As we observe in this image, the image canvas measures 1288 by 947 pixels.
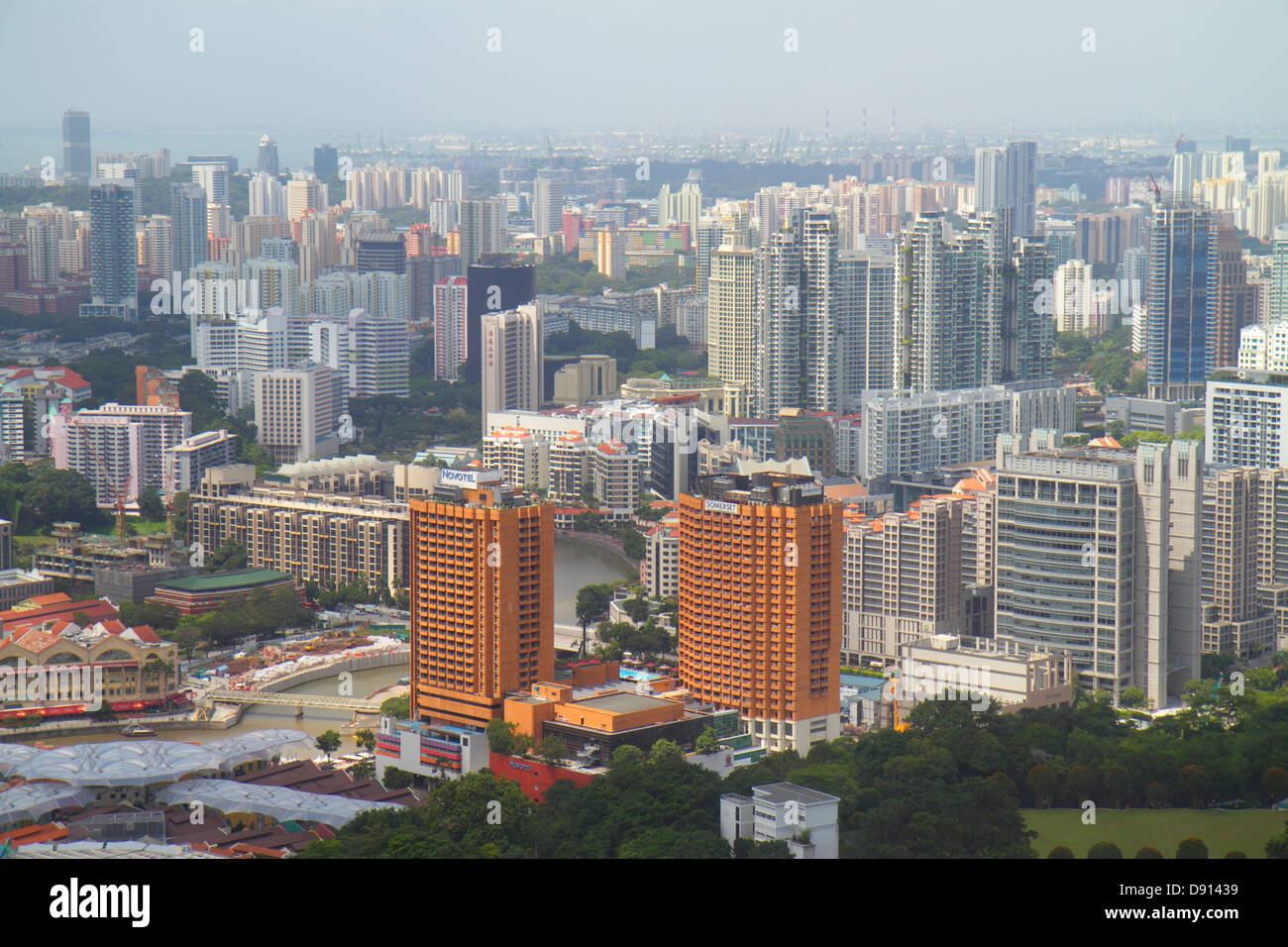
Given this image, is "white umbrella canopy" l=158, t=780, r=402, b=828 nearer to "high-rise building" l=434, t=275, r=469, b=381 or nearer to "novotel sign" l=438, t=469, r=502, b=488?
"novotel sign" l=438, t=469, r=502, b=488

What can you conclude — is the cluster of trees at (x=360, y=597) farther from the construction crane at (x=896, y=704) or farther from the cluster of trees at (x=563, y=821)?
the cluster of trees at (x=563, y=821)

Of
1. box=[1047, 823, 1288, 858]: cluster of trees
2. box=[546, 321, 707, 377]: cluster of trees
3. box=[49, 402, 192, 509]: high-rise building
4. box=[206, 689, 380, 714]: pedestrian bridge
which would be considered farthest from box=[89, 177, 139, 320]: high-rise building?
box=[1047, 823, 1288, 858]: cluster of trees

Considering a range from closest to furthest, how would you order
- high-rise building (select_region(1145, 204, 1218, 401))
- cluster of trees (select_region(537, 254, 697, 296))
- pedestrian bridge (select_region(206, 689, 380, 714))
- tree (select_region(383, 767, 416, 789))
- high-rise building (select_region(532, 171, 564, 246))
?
1. tree (select_region(383, 767, 416, 789))
2. pedestrian bridge (select_region(206, 689, 380, 714))
3. high-rise building (select_region(1145, 204, 1218, 401))
4. cluster of trees (select_region(537, 254, 697, 296))
5. high-rise building (select_region(532, 171, 564, 246))

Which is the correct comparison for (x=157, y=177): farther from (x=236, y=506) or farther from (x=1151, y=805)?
(x=1151, y=805)

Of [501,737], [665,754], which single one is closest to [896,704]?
[665,754]

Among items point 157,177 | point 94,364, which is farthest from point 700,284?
point 94,364

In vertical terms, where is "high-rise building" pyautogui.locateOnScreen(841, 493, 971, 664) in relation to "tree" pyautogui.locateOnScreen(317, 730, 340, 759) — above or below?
above

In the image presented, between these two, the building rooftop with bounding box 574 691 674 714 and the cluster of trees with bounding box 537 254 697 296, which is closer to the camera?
the building rooftop with bounding box 574 691 674 714
